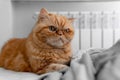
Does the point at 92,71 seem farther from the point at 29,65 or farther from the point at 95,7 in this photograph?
the point at 95,7

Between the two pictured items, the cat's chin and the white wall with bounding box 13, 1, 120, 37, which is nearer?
the cat's chin

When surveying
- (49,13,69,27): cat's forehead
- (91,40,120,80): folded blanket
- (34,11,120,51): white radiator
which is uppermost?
(49,13,69,27): cat's forehead

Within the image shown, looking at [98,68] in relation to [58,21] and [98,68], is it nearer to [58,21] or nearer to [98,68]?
[98,68]

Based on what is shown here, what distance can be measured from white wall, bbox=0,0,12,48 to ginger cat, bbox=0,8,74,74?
20.6 inches

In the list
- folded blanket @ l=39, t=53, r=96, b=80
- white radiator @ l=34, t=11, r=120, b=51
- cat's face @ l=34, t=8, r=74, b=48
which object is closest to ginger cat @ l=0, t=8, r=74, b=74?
cat's face @ l=34, t=8, r=74, b=48

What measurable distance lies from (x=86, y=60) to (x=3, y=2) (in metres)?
1.28

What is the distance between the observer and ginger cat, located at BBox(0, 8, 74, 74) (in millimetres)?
1230

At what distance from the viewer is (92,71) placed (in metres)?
0.65

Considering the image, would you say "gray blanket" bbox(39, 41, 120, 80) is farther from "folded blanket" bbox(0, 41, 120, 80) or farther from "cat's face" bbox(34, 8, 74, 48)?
"cat's face" bbox(34, 8, 74, 48)

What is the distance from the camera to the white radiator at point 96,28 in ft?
6.68

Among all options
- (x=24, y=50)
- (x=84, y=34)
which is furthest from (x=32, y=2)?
(x=24, y=50)

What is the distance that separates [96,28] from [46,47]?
2.98 feet

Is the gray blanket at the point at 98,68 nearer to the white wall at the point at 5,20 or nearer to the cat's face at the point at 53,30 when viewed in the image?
the cat's face at the point at 53,30

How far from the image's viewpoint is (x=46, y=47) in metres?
1.25
